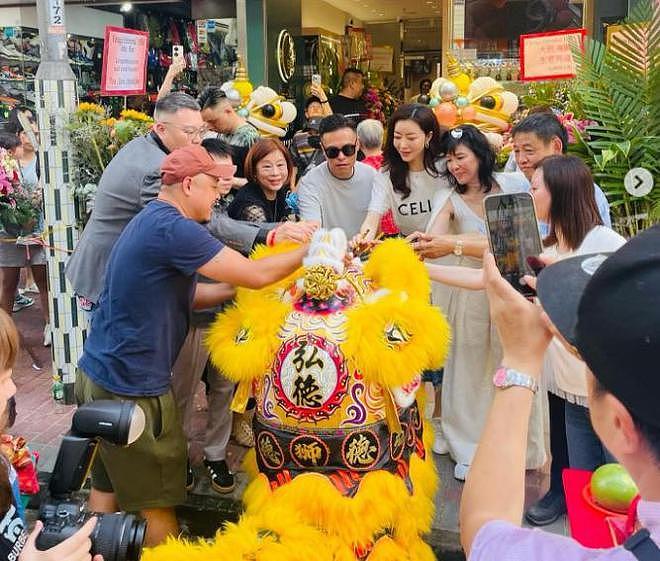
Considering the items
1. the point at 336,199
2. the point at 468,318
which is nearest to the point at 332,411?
the point at 468,318

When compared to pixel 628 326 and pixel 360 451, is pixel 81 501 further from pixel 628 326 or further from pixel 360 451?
pixel 628 326

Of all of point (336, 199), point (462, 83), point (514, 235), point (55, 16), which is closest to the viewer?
point (514, 235)

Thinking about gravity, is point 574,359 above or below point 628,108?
below

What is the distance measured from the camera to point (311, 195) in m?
3.93

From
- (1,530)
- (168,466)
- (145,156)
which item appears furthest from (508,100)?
(1,530)

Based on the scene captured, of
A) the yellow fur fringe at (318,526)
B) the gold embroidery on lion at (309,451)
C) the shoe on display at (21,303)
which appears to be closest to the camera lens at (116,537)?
the yellow fur fringe at (318,526)

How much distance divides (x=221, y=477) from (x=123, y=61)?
2.89 metres

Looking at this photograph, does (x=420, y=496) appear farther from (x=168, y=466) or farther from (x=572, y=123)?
(x=572, y=123)

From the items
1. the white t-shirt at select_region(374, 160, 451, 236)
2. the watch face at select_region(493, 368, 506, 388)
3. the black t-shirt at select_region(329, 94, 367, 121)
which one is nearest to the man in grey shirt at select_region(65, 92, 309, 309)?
the white t-shirt at select_region(374, 160, 451, 236)

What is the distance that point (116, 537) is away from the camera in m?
1.72

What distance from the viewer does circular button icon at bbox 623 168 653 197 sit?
350 cm

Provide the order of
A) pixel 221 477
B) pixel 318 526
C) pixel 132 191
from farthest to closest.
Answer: pixel 221 477 → pixel 132 191 → pixel 318 526

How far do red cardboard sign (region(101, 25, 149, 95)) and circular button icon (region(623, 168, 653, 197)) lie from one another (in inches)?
126

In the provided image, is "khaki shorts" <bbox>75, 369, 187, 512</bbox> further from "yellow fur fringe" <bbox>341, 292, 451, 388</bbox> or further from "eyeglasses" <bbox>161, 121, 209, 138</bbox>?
"eyeglasses" <bbox>161, 121, 209, 138</bbox>
